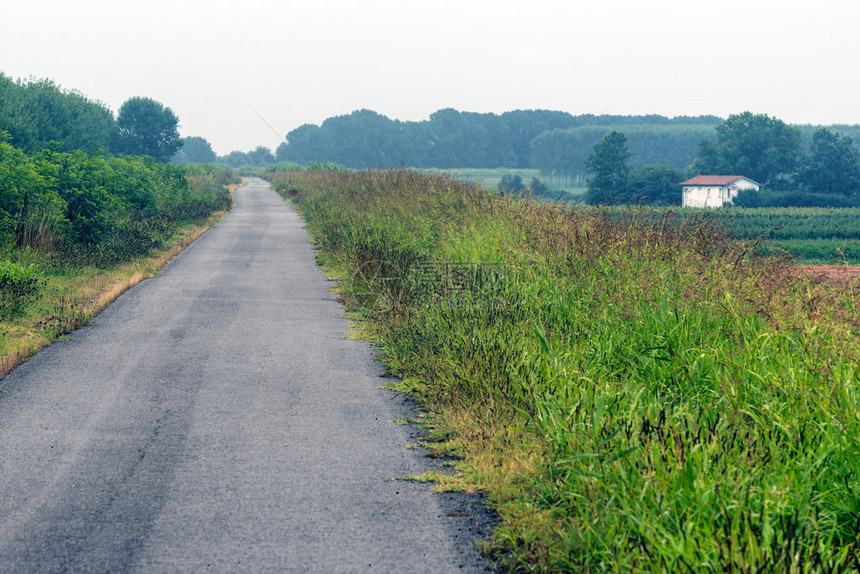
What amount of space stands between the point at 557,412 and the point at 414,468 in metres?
1.10

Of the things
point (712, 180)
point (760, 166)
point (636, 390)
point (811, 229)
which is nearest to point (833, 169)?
point (760, 166)

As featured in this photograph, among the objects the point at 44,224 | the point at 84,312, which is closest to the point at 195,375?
the point at 84,312

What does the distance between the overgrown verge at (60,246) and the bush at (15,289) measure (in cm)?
1

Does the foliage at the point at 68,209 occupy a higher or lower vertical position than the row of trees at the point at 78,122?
lower

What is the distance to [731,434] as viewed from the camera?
4.05 m

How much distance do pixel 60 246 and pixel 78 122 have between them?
203 ft

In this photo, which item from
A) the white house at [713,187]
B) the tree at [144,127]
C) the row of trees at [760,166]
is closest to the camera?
the row of trees at [760,166]

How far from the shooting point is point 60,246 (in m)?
14.5

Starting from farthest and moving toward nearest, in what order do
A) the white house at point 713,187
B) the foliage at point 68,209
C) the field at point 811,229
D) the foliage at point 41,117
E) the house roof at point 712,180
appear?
the house roof at point 712,180
the white house at point 713,187
the foliage at point 41,117
the field at point 811,229
the foliage at point 68,209

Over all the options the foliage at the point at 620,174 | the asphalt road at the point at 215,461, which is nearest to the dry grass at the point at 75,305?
the asphalt road at the point at 215,461

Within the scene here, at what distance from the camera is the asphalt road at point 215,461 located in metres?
3.73

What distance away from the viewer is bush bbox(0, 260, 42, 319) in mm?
9523

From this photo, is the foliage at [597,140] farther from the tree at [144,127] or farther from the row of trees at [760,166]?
the tree at [144,127]

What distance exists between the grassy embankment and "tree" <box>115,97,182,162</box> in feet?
330
